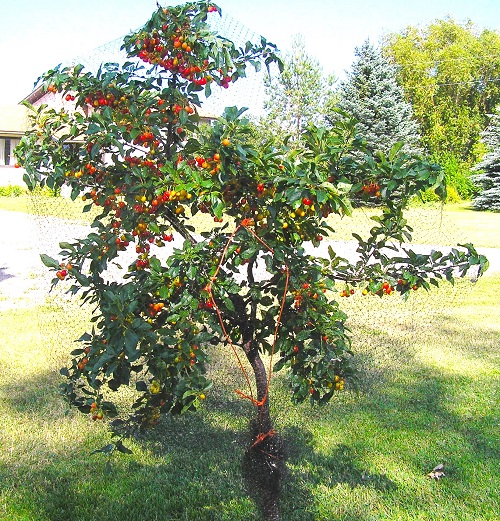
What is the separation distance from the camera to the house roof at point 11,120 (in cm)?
2411

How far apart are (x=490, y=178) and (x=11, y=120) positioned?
18879mm

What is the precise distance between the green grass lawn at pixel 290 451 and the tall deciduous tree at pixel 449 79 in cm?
2651

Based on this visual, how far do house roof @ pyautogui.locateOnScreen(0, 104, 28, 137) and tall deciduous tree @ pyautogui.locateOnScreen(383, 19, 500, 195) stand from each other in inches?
682

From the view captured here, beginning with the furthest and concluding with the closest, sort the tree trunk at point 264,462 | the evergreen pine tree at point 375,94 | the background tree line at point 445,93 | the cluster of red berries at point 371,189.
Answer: the background tree line at point 445,93 → the evergreen pine tree at point 375,94 → the tree trunk at point 264,462 → the cluster of red berries at point 371,189

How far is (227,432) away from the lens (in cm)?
315

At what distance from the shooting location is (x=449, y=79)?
3219 centimetres

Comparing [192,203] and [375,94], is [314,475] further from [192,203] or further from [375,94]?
[375,94]

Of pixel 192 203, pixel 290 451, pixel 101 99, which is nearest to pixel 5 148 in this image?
pixel 290 451

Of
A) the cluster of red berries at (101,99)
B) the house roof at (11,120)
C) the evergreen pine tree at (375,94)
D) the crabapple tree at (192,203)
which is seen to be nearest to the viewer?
the crabapple tree at (192,203)

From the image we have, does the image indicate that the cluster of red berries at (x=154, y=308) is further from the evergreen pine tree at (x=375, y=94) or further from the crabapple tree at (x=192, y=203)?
the evergreen pine tree at (x=375, y=94)

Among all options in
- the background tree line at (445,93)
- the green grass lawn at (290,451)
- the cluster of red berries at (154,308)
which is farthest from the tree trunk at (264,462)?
the background tree line at (445,93)

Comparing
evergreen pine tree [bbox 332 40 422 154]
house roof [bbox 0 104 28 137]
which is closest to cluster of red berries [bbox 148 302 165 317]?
evergreen pine tree [bbox 332 40 422 154]

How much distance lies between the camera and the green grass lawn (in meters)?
2.50

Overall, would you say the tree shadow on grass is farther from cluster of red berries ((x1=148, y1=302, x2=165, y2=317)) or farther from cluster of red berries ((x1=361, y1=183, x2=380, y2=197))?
cluster of red berries ((x1=361, y1=183, x2=380, y2=197))
